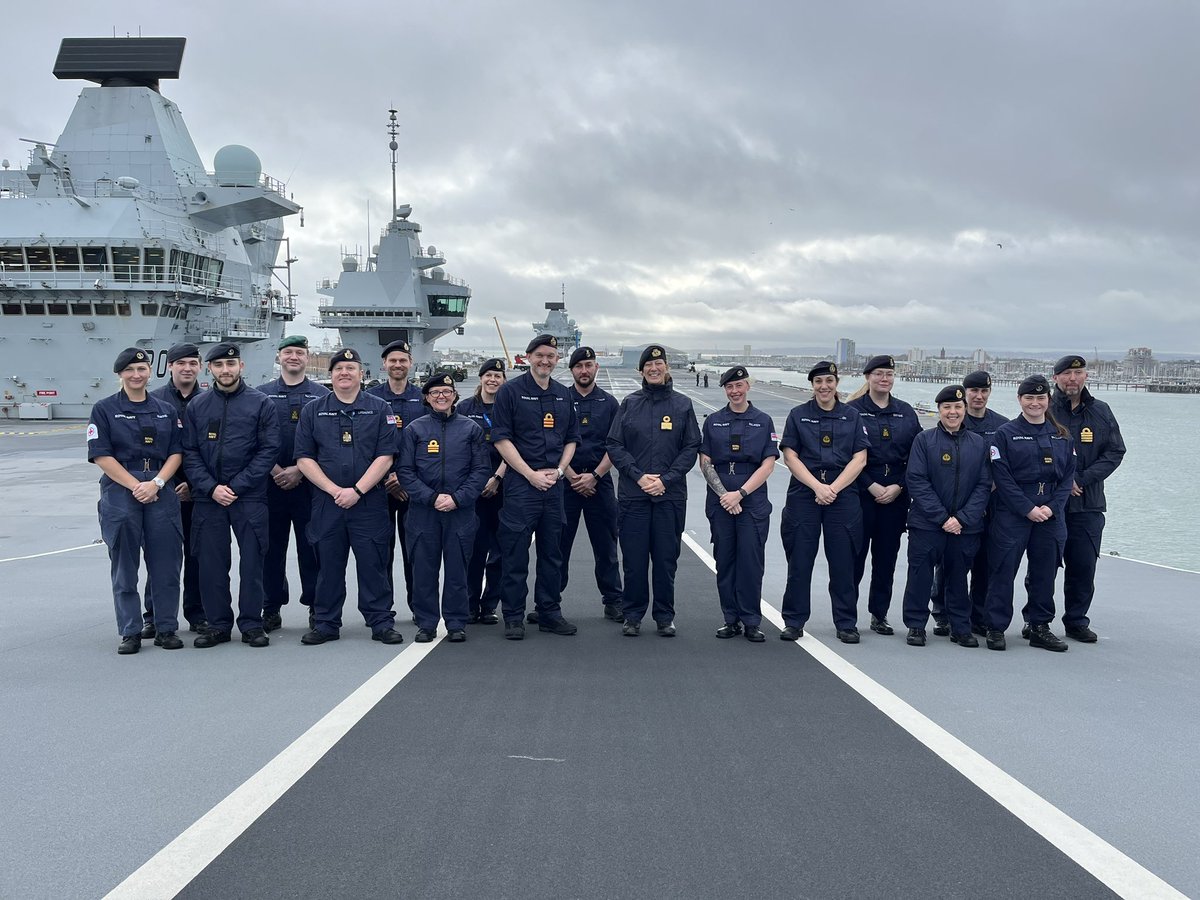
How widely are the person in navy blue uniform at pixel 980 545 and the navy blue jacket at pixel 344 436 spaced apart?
4003 mm

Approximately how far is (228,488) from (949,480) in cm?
476

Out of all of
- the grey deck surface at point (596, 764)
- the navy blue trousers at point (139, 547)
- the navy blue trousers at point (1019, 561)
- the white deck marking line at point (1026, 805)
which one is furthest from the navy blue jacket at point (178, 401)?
the navy blue trousers at point (1019, 561)

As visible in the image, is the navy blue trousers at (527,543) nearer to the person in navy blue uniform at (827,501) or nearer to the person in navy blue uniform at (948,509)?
the person in navy blue uniform at (827,501)

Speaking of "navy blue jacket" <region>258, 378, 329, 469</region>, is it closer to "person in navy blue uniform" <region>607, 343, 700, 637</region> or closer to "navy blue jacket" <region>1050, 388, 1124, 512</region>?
"person in navy blue uniform" <region>607, 343, 700, 637</region>

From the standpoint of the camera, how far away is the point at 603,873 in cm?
245

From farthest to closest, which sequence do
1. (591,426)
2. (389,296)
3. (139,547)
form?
1. (389,296)
2. (591,426)
3. (139,547)

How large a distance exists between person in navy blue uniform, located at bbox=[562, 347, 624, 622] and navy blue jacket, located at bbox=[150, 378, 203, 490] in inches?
102

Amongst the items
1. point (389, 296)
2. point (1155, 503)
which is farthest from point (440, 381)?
point (389, 296)

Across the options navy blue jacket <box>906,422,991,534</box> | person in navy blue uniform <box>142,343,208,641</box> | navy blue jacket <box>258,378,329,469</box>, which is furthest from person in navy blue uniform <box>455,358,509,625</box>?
navy blue jacket <box>906,422,991,534</box>

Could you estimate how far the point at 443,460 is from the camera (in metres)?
5.10

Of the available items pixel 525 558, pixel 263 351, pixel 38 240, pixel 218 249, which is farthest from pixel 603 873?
pixel 263 351

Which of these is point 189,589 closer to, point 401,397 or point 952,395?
point 401,397

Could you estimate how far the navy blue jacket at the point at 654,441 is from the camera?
5.27 meters

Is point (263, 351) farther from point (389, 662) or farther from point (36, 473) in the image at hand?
point (389, 662)
